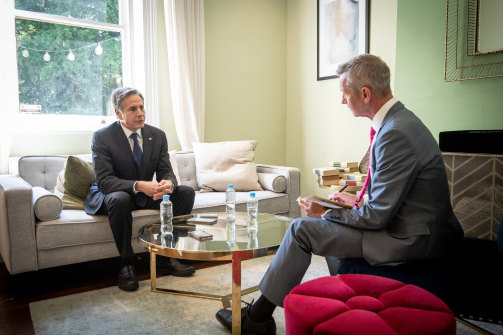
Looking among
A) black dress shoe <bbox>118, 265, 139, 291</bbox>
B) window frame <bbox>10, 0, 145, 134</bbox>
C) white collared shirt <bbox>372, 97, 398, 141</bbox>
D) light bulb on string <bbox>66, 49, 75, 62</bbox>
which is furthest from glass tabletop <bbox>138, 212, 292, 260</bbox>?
light bulb on string <bbox>66, 49, 75, 62</bbox>

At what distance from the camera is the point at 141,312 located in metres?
2.11

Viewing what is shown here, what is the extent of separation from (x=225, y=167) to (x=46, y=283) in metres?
1.60

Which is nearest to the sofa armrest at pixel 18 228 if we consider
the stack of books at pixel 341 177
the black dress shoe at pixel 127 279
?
the black dress shoe at pixel 127 279

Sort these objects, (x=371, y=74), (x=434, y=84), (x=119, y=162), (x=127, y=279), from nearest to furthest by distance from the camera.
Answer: (x=371, y=74)
(x=127, y=279)
(x=119, y=162)
(x=434, y=84)

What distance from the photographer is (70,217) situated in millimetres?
2490

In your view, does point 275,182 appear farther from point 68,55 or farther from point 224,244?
point 68,55

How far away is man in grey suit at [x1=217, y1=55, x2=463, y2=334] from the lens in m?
1.51

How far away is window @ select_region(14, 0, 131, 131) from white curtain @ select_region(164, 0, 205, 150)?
426 mm

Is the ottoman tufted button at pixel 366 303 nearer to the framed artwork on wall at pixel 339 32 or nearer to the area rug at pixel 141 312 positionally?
the area rug at pixel 141 312

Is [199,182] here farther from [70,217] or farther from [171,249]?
[171,249]

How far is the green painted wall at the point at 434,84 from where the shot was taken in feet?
8.90

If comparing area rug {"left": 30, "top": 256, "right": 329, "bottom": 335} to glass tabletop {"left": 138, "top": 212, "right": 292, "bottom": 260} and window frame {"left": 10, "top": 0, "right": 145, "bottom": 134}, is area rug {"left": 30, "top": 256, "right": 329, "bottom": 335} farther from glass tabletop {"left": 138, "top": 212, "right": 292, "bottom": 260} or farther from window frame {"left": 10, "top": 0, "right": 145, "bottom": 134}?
window frame {"left": 10, "top": 0, "right": 145, "bottom": 134}

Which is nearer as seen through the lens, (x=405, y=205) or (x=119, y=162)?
(x=405, y=205)

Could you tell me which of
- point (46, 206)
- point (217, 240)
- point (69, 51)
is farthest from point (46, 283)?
point (69, 51)
